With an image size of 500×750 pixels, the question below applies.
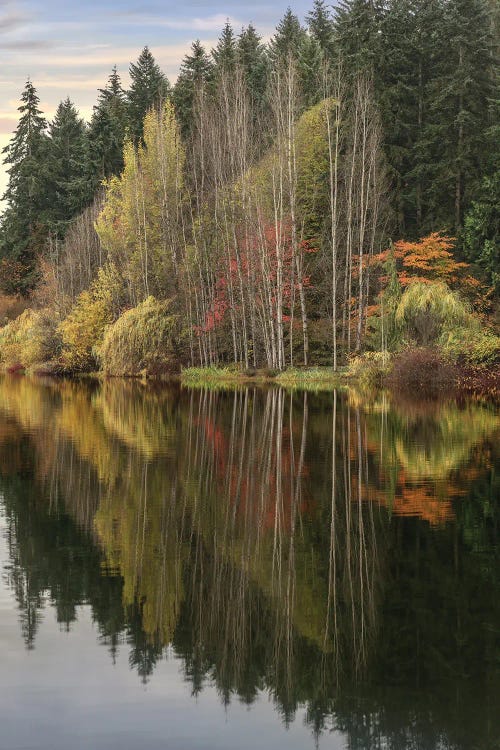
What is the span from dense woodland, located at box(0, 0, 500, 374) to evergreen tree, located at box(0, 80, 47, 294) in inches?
609

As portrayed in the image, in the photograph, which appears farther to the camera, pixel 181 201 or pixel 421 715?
pixel 181 201

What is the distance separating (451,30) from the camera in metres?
57.3

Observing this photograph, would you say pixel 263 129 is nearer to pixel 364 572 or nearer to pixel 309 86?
pixel 309 86

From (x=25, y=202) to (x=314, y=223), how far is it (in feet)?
160

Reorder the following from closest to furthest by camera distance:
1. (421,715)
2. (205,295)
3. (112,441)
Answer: (421,715) → (112,441) → (205,295)

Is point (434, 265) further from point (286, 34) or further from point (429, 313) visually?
point (286, 34)

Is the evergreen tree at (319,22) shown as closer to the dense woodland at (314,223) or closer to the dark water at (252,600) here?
the dense woodland at (314,223)

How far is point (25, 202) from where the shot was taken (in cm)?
9388

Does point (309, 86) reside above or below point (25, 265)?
above

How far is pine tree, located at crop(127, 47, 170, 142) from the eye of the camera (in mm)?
87438

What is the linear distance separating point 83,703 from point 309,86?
210ft

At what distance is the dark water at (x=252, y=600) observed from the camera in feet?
20.2

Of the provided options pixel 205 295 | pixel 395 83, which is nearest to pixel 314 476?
pixel 205 295

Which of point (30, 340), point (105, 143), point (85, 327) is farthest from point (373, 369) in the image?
point (105, 143)
